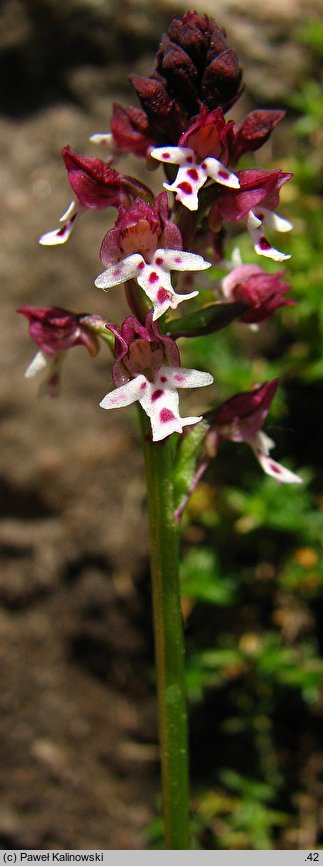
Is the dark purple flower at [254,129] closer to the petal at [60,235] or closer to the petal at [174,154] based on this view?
the petal at [174,154]

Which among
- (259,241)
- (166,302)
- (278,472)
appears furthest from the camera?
(278,472)

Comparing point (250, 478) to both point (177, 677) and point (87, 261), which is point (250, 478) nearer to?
point (87, 261)

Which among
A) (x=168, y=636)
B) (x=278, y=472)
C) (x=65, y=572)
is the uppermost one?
(x=278, y=472)

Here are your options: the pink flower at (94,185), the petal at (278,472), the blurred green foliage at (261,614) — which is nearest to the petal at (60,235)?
the pink flower at (94,185)

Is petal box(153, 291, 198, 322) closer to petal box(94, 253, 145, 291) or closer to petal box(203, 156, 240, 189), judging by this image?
petal box(94, 253, 145, 291)

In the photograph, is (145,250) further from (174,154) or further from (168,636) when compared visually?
(168,636)

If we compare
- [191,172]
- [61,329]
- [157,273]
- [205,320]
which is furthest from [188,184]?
[61,329]

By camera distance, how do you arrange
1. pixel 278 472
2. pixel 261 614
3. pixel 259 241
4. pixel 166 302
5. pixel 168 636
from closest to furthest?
pixel 166 302 → pixel 259 241 → pixel 168 636 → pixel 278 472 → pixel 261 614
